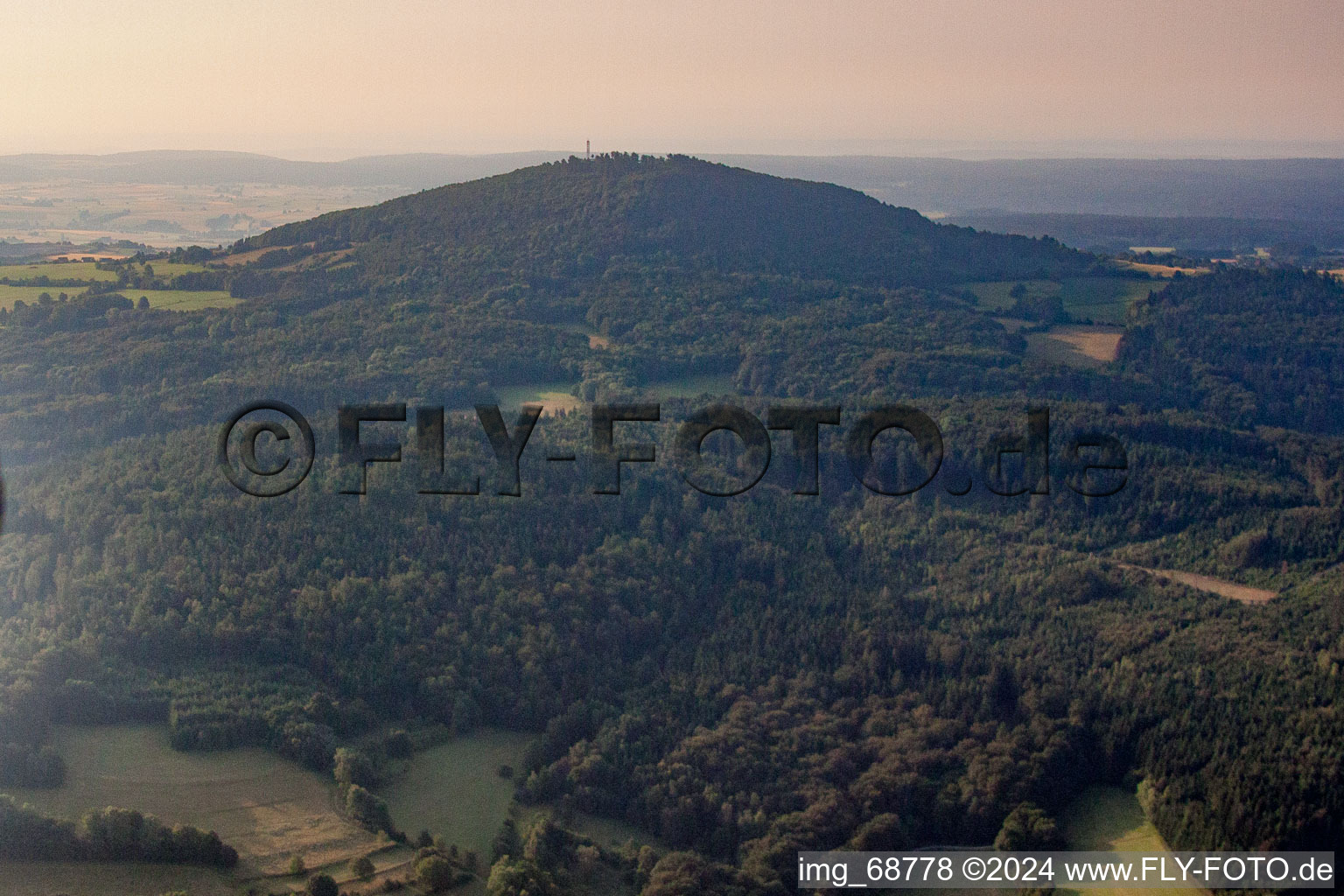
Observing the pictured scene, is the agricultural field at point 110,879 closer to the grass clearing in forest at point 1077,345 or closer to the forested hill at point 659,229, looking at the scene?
the forested hill at point 659,229

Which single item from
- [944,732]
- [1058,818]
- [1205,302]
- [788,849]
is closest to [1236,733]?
[1058,818]

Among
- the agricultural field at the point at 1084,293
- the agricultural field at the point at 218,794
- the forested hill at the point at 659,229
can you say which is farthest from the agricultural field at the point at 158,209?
the agricultural field at the point at 218,794

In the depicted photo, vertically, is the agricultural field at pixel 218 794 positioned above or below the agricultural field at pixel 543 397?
below

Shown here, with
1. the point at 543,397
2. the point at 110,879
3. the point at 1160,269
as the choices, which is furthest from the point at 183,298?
the point at 1160,269

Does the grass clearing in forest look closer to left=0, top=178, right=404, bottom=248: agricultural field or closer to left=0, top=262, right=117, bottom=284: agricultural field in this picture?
left=0, top=178, right=404, bottom=248: agricultural field

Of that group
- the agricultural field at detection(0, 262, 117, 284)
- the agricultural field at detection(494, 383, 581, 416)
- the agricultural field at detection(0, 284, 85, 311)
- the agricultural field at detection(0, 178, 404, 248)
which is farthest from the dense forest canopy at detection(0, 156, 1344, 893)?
the agricultural field at detection(0, 178, 404, 248)

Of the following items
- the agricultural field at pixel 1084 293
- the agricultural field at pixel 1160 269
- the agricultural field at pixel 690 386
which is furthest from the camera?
the agricultural field at pixel 1160 269
